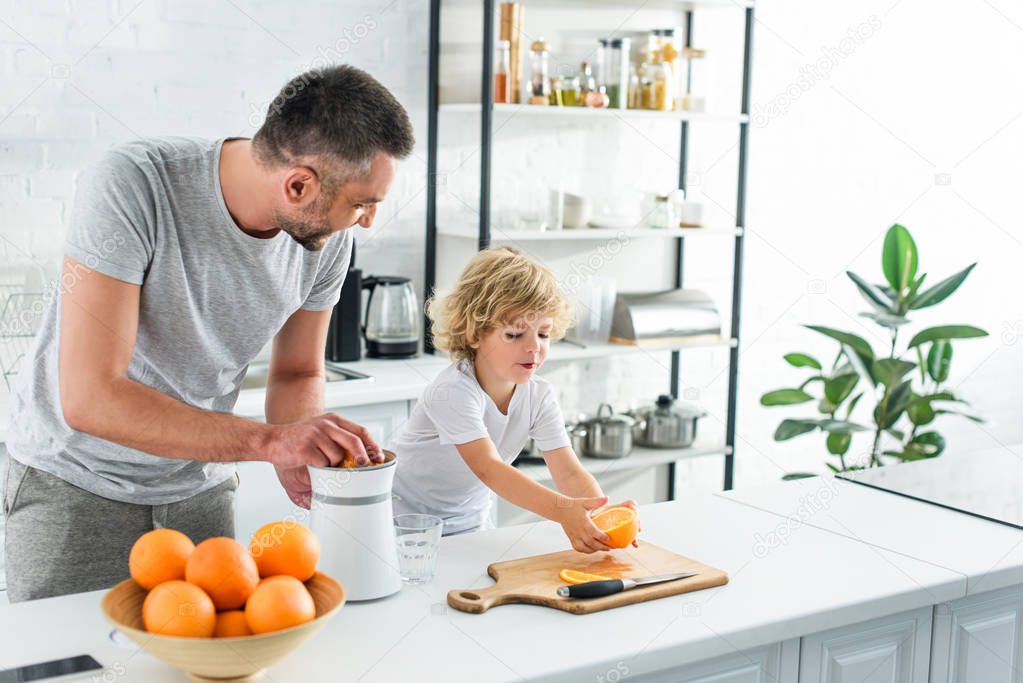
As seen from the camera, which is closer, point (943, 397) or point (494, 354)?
point (494, 354)

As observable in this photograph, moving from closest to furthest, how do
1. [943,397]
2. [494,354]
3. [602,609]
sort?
[602,609], [494,354], [943,397]

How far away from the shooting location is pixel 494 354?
208 cm

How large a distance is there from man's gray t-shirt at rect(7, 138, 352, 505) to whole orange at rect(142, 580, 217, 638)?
0.41 meters

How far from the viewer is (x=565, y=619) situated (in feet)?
4.74

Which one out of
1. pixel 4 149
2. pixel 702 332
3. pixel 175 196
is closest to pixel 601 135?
pixel 702 332

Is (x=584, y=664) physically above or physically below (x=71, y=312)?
below

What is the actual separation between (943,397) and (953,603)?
2.09m

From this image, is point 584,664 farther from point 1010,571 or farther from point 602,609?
point 1010,571

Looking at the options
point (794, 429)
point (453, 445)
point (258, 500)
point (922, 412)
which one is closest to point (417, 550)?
point (453, 445)

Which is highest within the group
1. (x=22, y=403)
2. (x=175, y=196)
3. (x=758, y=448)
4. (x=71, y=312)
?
(x=175, y=196)

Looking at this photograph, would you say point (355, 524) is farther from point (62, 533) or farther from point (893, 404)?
point (893, 404)

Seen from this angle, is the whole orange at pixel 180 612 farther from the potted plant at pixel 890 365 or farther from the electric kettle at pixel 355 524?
the potted plant at pixel 890 365

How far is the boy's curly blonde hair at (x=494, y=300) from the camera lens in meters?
2.07

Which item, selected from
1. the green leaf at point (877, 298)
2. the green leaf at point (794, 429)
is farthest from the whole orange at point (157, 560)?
the green leaf at point (877, 298)
